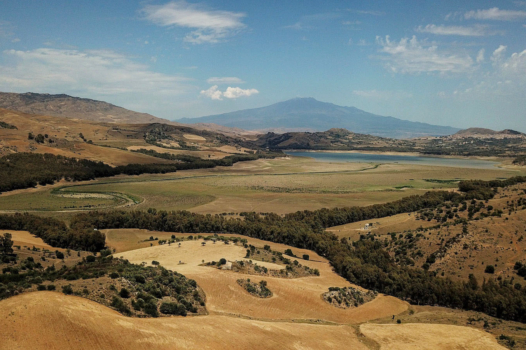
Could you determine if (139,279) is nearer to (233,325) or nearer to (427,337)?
(233,325)

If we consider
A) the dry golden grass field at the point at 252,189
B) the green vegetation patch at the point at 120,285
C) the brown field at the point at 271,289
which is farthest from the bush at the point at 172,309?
the dry golden grass field at the point at 252,189

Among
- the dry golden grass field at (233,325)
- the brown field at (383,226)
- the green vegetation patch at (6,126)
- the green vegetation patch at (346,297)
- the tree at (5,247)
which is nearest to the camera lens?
the dry golden grass field at (233,325)

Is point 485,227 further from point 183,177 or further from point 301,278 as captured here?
point 183,177

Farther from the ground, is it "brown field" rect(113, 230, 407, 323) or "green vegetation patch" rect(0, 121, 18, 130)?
"green vegetation patch" rect(0, 121, 18, 130)

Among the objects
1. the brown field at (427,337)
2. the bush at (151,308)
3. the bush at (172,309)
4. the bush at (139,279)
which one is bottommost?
the brown field at (427,337)

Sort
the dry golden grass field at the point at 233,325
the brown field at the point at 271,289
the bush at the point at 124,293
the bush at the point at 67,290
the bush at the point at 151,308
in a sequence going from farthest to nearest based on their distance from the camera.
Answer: the brown field at the point at 271,289 → the bush at the point at 124,293 → the bush at the point at 151,308 → the bush at the point at 67,290 → the dry golden grass field at the point at 233,325

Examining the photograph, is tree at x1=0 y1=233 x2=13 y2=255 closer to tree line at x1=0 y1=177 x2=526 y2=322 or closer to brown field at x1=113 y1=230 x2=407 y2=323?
tree line at x1=0 y1=177 x2=526 y2=322

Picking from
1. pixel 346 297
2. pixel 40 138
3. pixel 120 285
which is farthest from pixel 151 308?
pixel 40 138

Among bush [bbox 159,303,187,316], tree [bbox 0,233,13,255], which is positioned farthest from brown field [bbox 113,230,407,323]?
tree [bbox 0,233,13,255]

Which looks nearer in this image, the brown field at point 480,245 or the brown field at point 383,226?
the brown field at point 480,245

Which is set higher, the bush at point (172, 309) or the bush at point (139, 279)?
the bush at point (139, 279)

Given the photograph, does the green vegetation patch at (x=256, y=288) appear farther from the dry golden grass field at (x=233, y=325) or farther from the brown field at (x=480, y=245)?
the brown field at (x=480, y=245)
